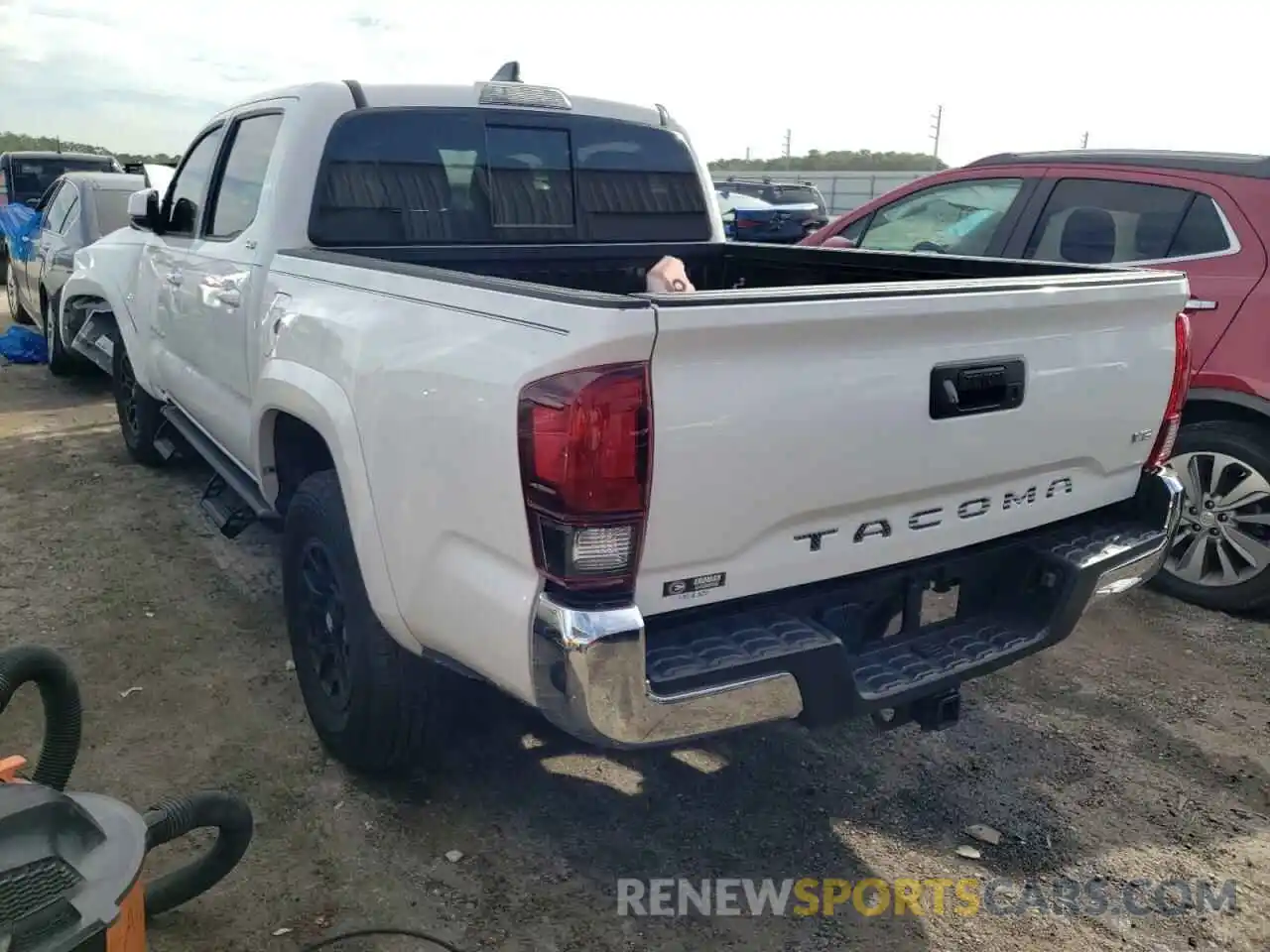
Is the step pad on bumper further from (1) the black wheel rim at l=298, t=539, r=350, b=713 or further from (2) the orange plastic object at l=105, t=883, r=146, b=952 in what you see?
(1) the black wheel rim at l=298, t=539, r=350, b=713

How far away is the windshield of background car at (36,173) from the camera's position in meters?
15.8

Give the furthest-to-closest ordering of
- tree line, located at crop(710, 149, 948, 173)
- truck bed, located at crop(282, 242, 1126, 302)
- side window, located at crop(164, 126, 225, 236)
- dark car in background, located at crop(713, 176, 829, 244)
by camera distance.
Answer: tree line, located at crop(710, 149, 948, 173) < dark car in background, located at crop(713, 176, 829, 244) < side window, located at crop(164, 126, 225, 236) < truck bed, located at crop(282, 242, 1126, 302)

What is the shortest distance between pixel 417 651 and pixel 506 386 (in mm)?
853

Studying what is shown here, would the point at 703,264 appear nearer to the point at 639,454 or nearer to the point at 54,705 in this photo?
the point at 639,454

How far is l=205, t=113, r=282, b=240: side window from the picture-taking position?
394cm

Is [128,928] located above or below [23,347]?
above

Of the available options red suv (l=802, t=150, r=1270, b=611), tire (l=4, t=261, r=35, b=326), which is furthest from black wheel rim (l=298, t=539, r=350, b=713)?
tire (l=4, t=261, r=35, b=326)

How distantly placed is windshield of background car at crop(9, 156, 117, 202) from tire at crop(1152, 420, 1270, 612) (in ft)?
51.6

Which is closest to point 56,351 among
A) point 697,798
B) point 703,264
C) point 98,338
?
point 98,338

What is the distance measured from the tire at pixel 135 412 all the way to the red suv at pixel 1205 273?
4738 mm

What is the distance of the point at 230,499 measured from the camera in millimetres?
4359

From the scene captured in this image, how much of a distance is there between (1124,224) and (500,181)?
2.92 meters

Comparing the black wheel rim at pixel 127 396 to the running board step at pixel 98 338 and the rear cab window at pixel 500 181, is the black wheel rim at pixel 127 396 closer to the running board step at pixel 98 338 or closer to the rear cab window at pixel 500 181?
the running board step at pixel 98 338

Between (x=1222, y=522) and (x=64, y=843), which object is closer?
(x=64, y=843)
